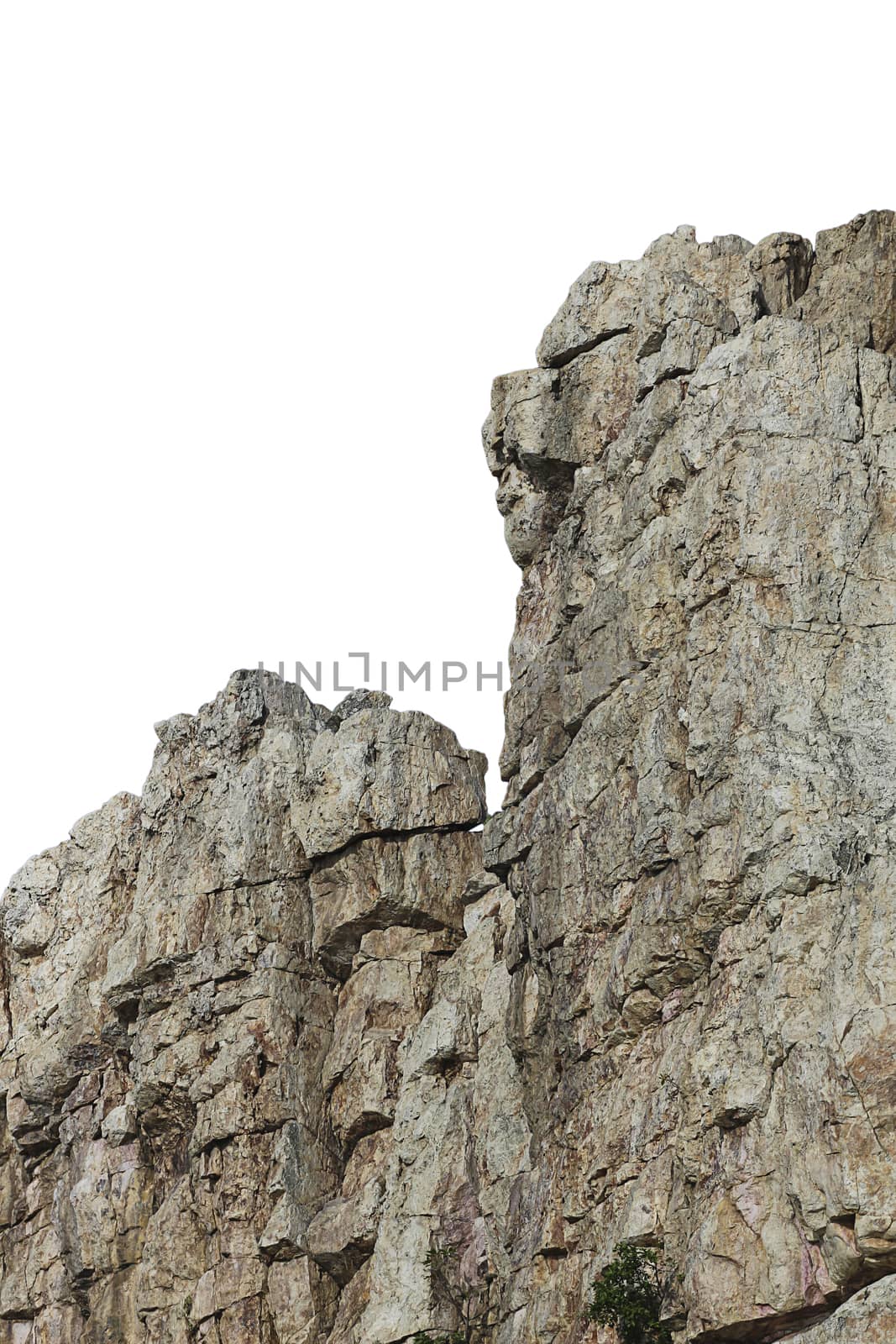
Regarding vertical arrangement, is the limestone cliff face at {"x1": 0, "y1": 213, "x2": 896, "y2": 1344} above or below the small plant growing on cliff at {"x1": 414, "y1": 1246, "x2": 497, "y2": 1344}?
above

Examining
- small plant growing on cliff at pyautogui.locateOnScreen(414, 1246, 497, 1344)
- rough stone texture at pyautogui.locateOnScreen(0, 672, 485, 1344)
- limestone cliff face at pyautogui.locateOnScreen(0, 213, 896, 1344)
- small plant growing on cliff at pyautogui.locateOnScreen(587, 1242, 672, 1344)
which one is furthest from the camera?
rough stone texture at pyautogui.locateOnScreen(0, 672, 485, 1344)

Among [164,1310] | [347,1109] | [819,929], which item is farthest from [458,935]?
[819,929]

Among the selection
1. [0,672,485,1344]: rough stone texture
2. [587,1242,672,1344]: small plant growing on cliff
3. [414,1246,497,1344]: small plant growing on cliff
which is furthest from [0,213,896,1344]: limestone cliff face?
[587,1242,672,1344]: small plant growing on cliff

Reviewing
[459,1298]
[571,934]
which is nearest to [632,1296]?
[571,934]

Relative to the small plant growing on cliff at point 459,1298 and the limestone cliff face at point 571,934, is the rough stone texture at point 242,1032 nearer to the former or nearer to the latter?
the limestone cliff face at point 571,934

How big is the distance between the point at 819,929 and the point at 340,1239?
1125 inches

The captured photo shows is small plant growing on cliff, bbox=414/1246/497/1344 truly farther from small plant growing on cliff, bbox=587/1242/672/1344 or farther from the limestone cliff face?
small plant growing on cliff, bbox=587/1242/672/1344

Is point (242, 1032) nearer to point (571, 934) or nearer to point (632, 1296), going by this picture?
point (571, 934)

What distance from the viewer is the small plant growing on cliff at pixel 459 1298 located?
6456cm

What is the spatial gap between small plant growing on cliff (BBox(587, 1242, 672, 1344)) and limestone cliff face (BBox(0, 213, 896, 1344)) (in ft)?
2.89

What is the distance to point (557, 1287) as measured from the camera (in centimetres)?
5803

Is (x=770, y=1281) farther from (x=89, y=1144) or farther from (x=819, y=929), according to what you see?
(x=89, y=1144)

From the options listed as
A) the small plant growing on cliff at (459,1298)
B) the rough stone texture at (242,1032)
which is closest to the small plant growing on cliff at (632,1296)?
the small plant growing on cliff at (459,1298)

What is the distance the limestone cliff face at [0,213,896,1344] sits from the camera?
168ft
